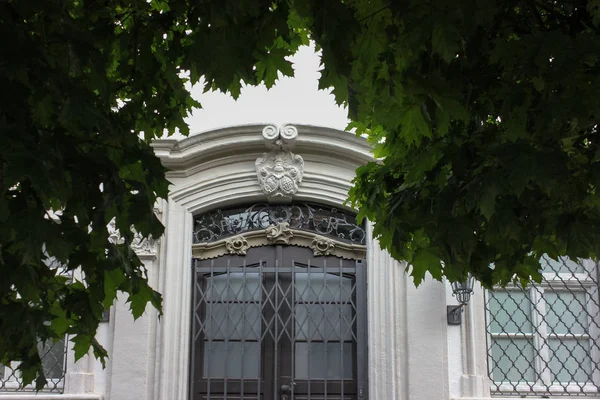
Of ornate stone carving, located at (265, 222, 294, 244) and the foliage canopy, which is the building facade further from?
the foliage canopy

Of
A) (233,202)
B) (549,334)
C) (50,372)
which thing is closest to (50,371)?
(50,372)

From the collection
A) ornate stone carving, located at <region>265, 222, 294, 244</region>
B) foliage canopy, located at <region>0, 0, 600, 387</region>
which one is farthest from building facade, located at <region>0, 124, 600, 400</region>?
foliage canopy, located at <region>0, 0, 600, 387</region>

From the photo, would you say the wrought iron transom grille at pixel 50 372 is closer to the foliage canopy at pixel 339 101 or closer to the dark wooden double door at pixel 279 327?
the dark wooden double door at pixel 279 327

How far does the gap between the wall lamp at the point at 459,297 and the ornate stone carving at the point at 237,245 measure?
1750mm

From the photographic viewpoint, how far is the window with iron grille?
24.0ft

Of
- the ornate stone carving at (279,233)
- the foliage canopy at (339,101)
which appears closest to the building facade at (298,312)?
the ornate stone carving at (279,233)

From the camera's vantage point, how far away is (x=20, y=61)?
330 centimetres

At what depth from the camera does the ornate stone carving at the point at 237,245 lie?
24.8ft

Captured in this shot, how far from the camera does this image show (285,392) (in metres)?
7.28

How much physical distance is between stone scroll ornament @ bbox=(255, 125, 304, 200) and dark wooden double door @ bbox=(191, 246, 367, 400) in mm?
516

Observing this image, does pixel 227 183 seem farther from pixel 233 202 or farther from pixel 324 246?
pixel 324 246

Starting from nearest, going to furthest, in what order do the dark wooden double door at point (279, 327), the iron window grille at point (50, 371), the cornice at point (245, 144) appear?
the iron window grille at point (50, 371)
the dark wooden double door at point (279, 327)
the cornice at point (245, 144)

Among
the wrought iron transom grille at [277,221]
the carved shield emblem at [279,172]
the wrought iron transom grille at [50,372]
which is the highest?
the carved shield emblem at [279,172]

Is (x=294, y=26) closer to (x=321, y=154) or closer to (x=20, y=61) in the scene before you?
(x=20, y=61)
